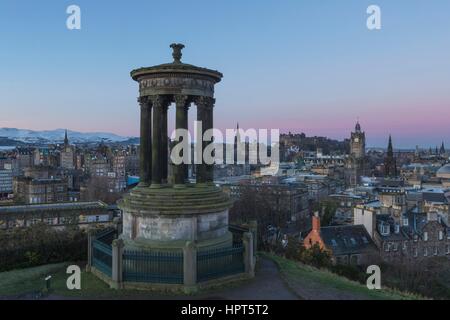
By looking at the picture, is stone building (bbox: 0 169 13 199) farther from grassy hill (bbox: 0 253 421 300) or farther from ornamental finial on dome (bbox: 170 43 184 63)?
ornamental finial on dome (bbox: 170 43 184 63)

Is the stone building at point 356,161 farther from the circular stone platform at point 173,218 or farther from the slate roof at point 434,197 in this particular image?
A: the circular stone platform at point 173,218

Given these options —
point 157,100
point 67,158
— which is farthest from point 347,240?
point 67,158

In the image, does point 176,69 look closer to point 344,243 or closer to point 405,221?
point 344,243

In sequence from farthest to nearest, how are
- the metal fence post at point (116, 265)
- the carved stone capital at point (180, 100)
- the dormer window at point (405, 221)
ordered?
the dormer window at point (405, 221), the carved stone capital at point (180, 100), the metal fence post at point (116, 265)

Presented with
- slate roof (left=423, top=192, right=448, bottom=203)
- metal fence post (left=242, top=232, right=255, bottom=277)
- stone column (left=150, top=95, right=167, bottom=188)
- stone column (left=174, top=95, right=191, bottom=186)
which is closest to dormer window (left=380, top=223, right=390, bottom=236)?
slate roof (left=423, top=192, right=448, bottom=203)

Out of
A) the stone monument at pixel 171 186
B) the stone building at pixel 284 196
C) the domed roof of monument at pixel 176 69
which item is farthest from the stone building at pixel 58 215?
the domed roof of monument at pixel 176 69

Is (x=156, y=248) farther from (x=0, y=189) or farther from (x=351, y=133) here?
(x=351, y=133)
